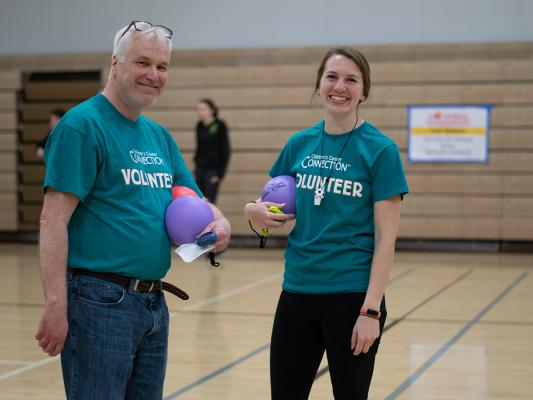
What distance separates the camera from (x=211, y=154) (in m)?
7.75

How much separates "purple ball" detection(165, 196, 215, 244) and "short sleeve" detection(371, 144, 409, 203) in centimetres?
51

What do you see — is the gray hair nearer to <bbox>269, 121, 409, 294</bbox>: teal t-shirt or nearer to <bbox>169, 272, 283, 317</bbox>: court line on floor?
<bbox>269, 121, 409, 294</bbox>: teal t-shirt

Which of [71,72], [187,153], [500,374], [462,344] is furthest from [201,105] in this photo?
[500,374]

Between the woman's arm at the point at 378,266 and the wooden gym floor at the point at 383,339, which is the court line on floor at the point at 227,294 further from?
the woman's arm at the point at 378,266

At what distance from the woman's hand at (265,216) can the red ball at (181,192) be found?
18cm

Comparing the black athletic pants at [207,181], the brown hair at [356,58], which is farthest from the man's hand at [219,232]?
the black athletic pants at [207,181]

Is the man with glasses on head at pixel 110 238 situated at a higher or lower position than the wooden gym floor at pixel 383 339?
higher

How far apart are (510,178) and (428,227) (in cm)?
127

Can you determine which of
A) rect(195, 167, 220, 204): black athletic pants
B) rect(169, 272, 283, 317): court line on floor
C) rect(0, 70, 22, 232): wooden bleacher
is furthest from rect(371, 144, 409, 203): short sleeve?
rect(0, 70, 22, 232): wooden bleacher

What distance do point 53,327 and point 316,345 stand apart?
31.5 inches

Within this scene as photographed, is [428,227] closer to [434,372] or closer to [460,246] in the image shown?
[460,246]

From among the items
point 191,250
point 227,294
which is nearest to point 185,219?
point 191,250

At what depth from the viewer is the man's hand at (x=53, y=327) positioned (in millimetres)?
1588

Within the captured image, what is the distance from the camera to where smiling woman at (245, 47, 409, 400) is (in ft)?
6.09
